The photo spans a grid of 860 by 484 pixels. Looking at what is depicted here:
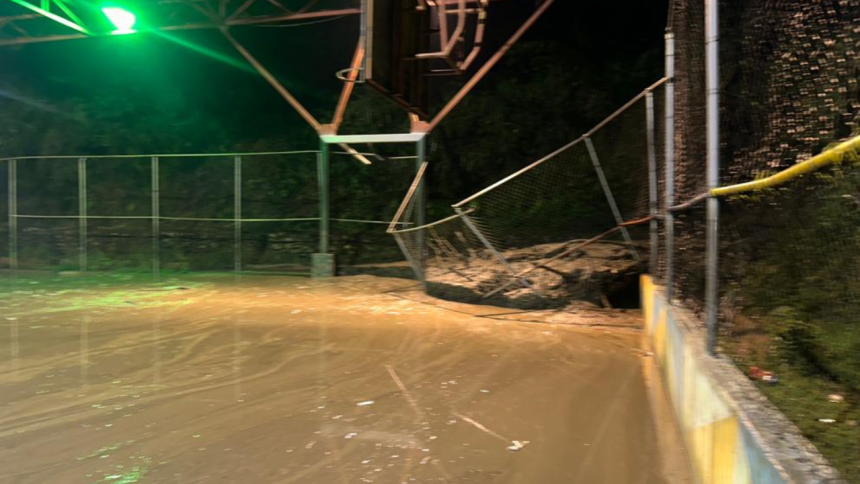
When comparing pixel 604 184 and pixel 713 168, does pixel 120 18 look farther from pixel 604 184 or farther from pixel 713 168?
pixel 713 168

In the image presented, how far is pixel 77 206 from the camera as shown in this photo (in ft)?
56.2

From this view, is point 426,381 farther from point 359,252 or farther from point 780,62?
point 359,252

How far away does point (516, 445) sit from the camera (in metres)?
3.49

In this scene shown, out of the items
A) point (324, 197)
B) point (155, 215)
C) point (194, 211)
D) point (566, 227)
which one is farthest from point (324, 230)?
point (566, 227)

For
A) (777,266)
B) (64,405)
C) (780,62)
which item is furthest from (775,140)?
(64,405)

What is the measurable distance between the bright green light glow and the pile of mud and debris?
30.3 ft

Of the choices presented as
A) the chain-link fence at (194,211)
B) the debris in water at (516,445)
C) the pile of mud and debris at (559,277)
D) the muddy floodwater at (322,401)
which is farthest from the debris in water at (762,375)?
the chain-link fence at (194,211)

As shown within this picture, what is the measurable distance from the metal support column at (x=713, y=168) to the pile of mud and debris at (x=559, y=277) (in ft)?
17.6

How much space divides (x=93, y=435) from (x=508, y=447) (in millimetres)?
2597

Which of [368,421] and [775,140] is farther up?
[775,140]

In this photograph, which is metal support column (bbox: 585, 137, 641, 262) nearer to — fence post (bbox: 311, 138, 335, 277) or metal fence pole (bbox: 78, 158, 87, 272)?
fence post (bbox: 311, 138, 335, 277)

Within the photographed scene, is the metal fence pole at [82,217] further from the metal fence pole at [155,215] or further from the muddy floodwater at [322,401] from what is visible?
the muddy floodwater at [322,401]

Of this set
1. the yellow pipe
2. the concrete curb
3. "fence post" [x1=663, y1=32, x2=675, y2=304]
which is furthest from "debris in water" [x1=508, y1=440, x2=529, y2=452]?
"fence post" [x1=663, y1=32, x2=675, y2=304]

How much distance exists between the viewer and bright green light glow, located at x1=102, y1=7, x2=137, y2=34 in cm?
1202
